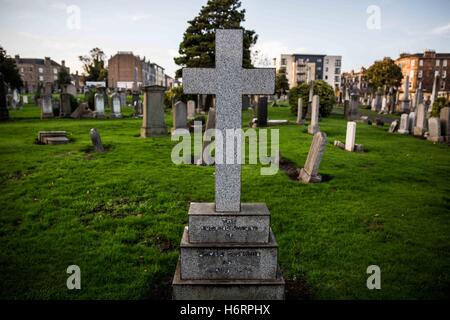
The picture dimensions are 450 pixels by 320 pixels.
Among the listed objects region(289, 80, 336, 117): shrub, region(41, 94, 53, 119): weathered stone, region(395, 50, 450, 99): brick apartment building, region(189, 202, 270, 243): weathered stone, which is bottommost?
region(189, 202, 270, 243): weathered stone

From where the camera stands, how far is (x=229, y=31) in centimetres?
359

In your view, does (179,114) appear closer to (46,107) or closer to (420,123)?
(46,107)

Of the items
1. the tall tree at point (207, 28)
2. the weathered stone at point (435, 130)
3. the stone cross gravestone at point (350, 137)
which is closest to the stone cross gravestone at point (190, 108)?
the tall tree at point (207, 28)

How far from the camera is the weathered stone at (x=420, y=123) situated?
54.9 ft

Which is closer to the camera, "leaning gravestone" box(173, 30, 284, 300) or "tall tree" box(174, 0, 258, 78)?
"leaning gravestone" box(173, 30, 284, 300)

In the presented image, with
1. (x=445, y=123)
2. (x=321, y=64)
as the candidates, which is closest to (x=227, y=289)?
(x=445, y=123)

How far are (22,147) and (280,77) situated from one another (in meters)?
50.8

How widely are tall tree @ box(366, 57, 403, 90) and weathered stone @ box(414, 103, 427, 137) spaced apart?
132ft

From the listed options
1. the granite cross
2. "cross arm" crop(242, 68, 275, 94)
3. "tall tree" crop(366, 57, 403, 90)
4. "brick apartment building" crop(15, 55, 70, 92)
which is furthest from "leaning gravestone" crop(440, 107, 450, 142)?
"brick apartment building" crop(15, 55, 70, 92)

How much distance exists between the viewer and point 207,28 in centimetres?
2936

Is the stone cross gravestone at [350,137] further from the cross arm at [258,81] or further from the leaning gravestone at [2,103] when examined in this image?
the leaning gravestone at [2,103]

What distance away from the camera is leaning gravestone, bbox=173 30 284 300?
12.1ft

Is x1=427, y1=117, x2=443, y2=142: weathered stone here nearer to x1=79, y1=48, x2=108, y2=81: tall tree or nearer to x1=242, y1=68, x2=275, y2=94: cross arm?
x1=242, y1=68, x2=275, y2=94: cross arm
